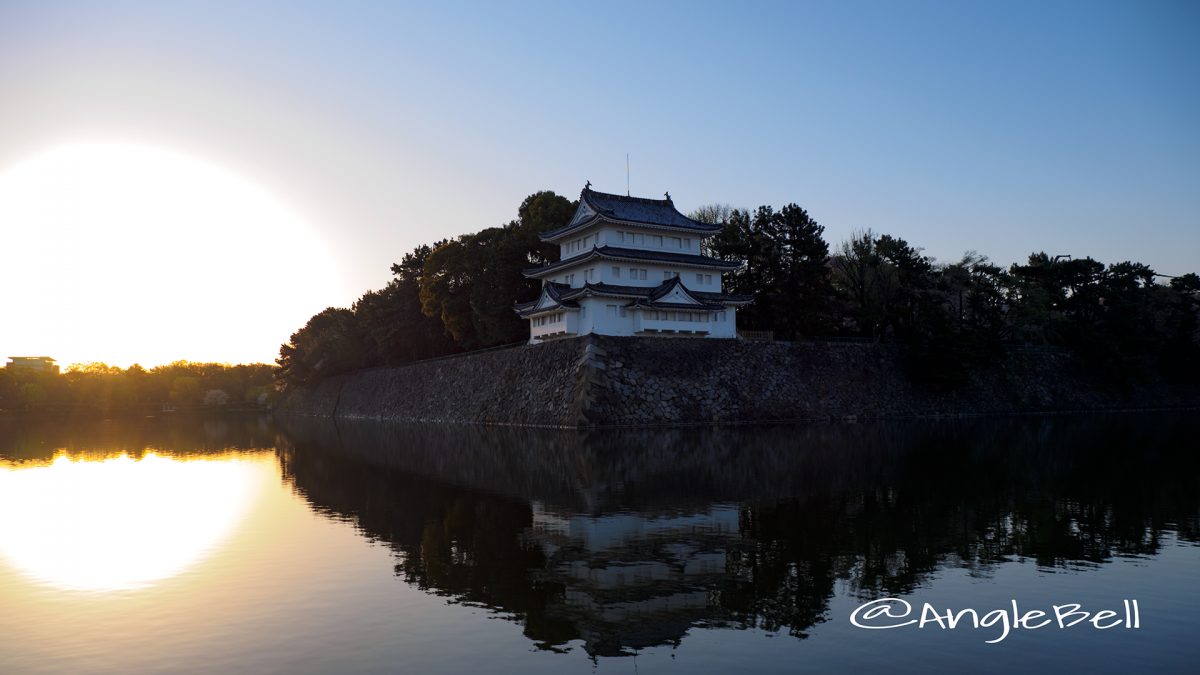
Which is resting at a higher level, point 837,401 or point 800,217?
point 800,217

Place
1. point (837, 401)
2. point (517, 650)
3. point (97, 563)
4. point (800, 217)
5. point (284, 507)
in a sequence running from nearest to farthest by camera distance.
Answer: point (517, 650), point (97, 563), point (284, 507), point (837, 401), point (800, 217)

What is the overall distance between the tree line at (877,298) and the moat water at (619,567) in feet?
85.9

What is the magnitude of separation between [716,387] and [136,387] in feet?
297

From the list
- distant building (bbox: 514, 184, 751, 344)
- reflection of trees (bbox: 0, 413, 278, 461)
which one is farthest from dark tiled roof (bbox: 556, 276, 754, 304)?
reflection of trees (bbox: 0, 413, 278, 461)

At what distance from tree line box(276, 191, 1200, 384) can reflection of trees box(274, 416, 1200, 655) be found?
2124 cm

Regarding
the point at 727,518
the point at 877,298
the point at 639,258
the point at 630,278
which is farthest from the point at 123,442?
the point at 877,298

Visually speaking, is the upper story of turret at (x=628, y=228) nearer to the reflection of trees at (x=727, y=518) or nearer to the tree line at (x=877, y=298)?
the tree line at (x=877, y=298)

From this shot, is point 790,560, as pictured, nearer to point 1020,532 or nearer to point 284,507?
point 1020,532

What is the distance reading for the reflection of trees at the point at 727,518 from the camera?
1047 cm

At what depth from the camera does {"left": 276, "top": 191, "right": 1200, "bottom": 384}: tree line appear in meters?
50.9

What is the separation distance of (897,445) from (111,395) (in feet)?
330

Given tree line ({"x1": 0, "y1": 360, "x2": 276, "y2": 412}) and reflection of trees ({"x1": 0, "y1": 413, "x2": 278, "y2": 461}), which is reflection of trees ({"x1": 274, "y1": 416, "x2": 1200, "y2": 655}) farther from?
tree line ({"x1": 0, "y1": 360, "x2": 276, "y2": 412})

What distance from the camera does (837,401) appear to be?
153 ft

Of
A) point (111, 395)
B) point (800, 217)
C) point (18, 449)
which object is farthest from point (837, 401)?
point (111, 395)
